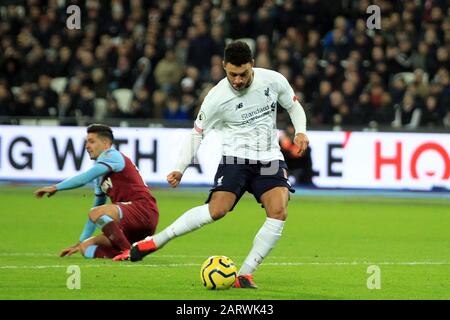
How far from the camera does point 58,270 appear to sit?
10.2 m

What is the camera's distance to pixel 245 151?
9.41 meters

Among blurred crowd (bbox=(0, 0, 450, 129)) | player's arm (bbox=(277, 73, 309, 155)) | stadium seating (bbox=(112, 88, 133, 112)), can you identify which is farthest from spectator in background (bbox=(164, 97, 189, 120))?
player's arm (bbox=(277, 73, 309, 155))

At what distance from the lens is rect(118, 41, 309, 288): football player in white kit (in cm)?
917

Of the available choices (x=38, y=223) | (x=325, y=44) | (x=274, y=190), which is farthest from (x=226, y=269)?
(x=325, y=44)

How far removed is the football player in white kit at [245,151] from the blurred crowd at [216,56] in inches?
444

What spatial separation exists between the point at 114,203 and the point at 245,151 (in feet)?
7.75

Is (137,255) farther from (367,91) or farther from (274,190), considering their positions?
(367,91)

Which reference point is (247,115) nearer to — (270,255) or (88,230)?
(88,230)

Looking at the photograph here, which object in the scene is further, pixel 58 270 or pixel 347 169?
pixel 347 169

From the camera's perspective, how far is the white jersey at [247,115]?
935 cm

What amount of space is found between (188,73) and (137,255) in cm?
1270

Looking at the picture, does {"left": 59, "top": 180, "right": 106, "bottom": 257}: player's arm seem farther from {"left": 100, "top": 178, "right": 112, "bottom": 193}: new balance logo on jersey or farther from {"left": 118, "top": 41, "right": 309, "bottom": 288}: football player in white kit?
{"left": 118, "top": 41, "right": 309, "bottom": 288}: football player in white kit

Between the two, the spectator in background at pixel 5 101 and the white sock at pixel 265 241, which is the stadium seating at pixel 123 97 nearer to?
the spectator in background at pixel 5 101

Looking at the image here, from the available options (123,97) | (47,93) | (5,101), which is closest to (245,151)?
(123,97)
